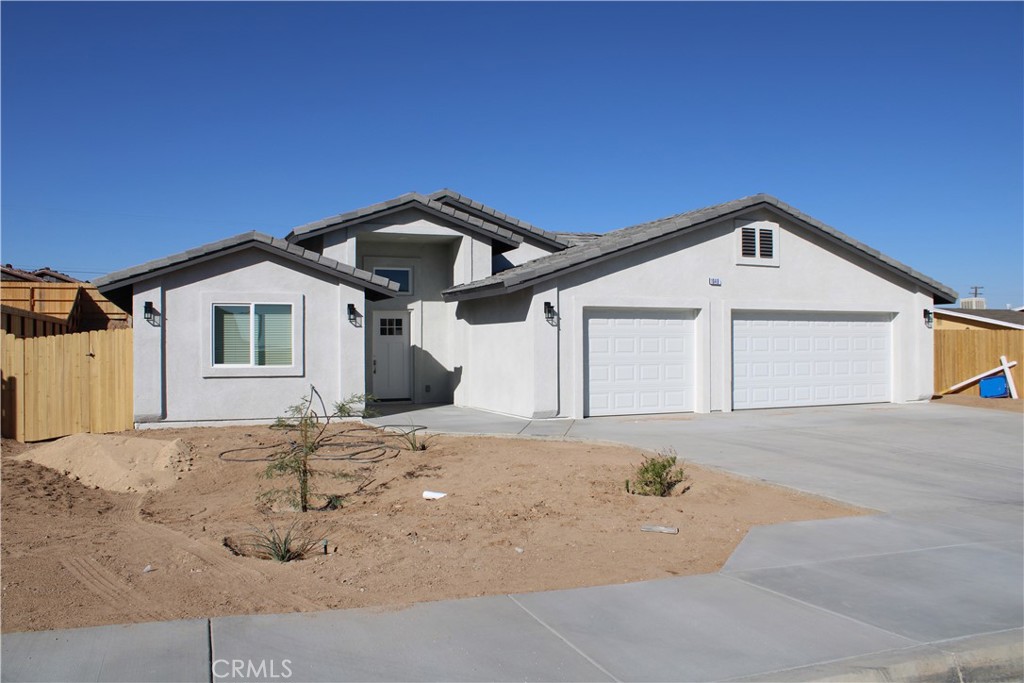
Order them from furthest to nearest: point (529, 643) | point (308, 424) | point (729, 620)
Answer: point (308, 424) < point (729, 620) < point (529, 643)

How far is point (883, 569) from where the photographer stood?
6758 mm

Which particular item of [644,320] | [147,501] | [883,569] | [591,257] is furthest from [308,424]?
[644,320]

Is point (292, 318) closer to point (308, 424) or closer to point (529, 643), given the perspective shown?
point (308, 424)

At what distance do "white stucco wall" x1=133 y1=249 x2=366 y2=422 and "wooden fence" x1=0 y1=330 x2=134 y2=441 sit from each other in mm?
418

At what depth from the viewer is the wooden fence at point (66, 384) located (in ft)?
47.0

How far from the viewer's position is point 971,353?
950 inches

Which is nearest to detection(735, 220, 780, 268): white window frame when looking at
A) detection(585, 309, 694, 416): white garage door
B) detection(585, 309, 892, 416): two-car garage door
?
detection(585, 309, 892, 416): two-car garage door

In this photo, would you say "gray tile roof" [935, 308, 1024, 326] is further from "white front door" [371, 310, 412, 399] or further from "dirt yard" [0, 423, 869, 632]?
"dirt yard" [0, 423, 869, 632]

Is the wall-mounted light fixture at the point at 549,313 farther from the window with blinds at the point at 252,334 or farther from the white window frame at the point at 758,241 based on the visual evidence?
the window with blinds at the point at 252,334

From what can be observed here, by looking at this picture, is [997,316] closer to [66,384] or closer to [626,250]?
[626,250]

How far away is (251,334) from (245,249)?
1679 mm

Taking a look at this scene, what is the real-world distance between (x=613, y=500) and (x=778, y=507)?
1766 mm

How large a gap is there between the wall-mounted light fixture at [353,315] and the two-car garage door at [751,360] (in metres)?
4.76

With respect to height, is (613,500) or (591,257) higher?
(591,257)
